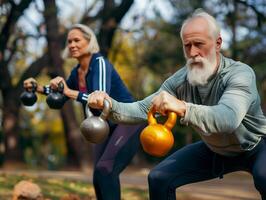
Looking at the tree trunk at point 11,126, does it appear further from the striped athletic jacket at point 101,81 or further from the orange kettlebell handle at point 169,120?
the orange kettlebell handle at point 169,120

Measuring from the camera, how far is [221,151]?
10.4 feet

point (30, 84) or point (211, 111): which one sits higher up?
point (211, 111)

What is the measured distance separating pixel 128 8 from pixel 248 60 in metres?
5.08

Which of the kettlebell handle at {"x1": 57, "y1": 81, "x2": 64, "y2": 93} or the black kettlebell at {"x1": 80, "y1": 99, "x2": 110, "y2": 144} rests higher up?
the black kettlebell at {"x1": 80, "y1": 99, "x2": 110, "y2": 144}

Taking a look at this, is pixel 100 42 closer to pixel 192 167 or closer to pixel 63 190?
pixel 63 190

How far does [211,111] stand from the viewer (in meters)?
2.46

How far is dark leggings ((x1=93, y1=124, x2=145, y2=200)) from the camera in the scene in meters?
4.24

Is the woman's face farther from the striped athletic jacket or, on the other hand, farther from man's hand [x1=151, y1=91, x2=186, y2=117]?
man's hand [x1=151, y1=91, x2=186, y2=117]

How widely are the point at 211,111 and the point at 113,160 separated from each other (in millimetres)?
1900

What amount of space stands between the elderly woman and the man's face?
3.98ft

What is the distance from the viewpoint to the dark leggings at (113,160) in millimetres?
4238

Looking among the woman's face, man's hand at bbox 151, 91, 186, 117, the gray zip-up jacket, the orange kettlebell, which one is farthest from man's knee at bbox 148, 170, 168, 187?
the woman's face

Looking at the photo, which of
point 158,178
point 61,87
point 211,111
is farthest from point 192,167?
point 61,87

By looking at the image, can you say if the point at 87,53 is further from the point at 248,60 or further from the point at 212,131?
the point at 248,60
